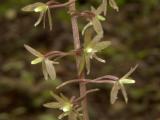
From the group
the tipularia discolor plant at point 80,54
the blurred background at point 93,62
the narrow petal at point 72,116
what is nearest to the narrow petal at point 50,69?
the tipularia discolor plant at point 80,54

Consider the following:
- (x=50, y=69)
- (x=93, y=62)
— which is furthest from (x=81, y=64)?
(x=93, y=62)

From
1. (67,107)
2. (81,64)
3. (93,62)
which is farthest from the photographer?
(93,62)

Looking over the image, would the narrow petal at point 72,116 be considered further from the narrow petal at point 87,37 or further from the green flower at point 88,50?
the narrow petal at point 87,37

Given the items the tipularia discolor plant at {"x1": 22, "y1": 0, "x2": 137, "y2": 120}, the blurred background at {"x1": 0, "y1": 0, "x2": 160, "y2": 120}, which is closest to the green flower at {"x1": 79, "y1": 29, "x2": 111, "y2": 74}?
the tipularia discolor plant at {"x1": 22, "y1": 0, "x2": 137, "y2": 120}

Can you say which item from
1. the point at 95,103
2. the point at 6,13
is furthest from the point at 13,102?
the point at 6,13

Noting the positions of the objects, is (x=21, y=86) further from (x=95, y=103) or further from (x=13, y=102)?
(x=95, y=103)

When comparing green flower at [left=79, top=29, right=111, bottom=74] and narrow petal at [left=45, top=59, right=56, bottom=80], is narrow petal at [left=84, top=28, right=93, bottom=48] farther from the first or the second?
narrow petal at [left=45, top=59, right=56, bottom=80]

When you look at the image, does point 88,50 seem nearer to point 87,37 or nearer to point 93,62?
point 87,37

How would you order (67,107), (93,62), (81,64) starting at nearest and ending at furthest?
1. (81,64)
2. (67,107)
3. (93,62)
